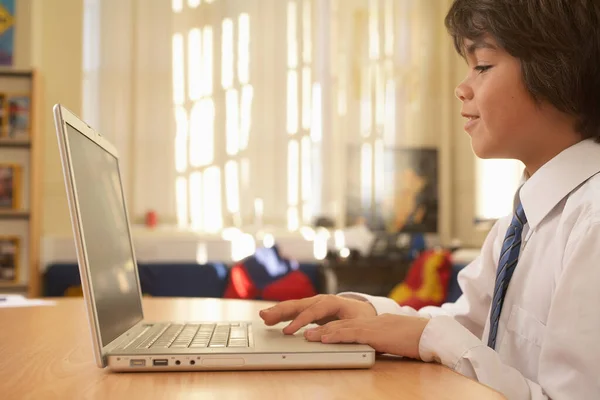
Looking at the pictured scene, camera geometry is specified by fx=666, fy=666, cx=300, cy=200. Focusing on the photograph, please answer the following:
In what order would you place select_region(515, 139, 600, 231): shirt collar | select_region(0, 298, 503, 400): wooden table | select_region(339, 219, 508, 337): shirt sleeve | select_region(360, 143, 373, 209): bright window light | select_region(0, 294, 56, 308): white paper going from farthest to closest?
select_region(360, 143, 373, 209): bright window light < select_region(0, 294, 56, 308): white paper < select_region(339, 219, 508, 337): shirt sleeve < select_region(515, 139, 600, 231): shirt collar < select_region(0, 298, 503, 400): wooden table

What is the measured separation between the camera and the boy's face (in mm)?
1070

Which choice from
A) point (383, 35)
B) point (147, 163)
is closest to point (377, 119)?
point (383, 35)

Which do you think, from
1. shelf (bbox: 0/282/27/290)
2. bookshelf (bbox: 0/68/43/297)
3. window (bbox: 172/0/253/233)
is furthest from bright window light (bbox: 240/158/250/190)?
shelf (bbox: 0/282/27/290)

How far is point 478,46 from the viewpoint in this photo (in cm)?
111

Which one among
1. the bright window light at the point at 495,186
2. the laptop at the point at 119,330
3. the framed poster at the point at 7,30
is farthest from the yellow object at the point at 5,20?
the laptop at the point at 119,330

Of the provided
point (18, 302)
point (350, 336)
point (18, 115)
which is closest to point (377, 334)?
point (350, 336)

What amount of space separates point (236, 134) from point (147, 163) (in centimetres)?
69

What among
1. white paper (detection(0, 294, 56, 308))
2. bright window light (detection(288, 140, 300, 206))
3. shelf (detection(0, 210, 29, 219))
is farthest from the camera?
bright window light (detection(288, 140, 300, 206))

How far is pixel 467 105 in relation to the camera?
3.79ft

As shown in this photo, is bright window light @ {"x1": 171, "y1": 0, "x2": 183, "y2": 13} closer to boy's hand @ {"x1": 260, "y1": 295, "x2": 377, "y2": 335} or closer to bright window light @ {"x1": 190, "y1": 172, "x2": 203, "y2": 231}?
bright window light @ {"x1": 190, "y1": 172, "x2": 203, "y2": 231}

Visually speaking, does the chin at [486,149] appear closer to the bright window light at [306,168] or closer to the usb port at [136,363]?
the usb port at [136,363]

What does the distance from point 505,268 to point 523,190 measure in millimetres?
129

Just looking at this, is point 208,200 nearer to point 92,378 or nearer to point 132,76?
point 132,76

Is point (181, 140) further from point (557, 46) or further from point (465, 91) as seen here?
point (557, 46)
